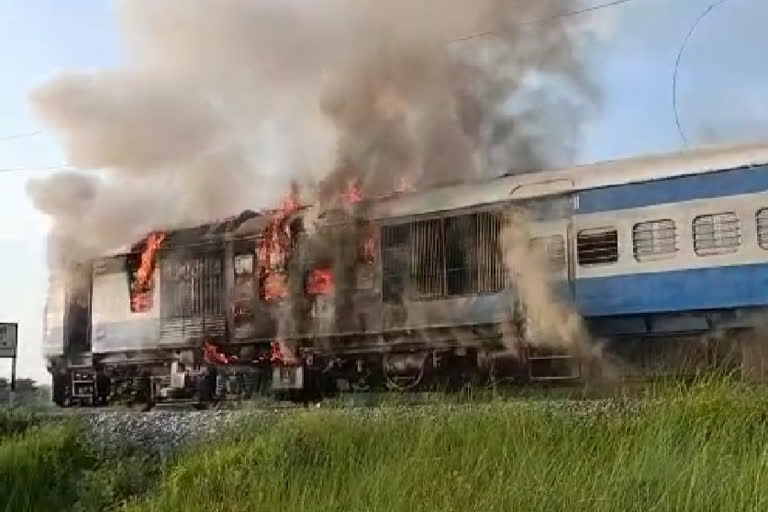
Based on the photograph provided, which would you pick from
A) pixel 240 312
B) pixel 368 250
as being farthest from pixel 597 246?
pixel 240 312

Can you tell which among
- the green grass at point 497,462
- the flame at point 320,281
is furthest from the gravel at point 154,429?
the flame at point 320,281

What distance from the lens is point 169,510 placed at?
7.40 meters

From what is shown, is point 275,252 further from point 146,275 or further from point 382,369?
point 146,275

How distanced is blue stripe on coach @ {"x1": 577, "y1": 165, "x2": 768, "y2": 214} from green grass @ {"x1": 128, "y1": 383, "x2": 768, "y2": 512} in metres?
4.11

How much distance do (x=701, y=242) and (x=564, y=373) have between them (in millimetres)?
2229

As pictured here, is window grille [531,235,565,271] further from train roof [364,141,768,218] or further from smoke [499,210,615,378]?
train roof [364,141,768,218]

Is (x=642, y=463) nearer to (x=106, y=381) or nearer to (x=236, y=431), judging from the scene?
(x=236, y=431)

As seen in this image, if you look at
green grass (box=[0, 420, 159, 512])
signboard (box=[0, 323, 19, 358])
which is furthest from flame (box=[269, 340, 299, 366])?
green grass (box=[0, 420, 159, 512])

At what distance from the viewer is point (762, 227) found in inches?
435

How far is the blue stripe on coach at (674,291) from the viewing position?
1108 cm

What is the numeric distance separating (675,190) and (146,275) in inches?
344

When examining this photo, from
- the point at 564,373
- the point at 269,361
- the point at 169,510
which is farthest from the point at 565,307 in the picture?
the point at 169,510

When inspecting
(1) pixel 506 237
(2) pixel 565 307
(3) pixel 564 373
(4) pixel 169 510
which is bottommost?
(4) pixel 169 510

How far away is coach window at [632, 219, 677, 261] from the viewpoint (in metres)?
11.7
